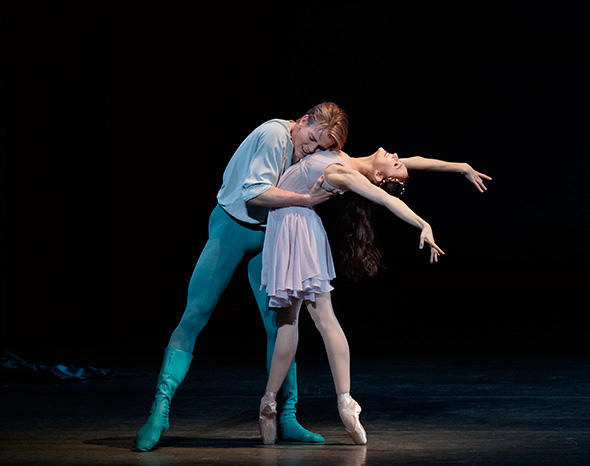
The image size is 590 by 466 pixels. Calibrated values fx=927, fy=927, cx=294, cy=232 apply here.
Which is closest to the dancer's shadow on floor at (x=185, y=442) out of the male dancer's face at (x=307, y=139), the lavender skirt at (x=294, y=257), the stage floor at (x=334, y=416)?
the stage floor at (x=334, y=416)

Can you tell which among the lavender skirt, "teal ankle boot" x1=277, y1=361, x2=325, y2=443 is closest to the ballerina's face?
the lavender skirt

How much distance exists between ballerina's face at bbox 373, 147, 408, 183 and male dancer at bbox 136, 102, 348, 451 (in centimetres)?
13

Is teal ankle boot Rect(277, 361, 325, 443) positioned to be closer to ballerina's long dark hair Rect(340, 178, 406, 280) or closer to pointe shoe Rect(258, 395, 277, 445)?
pointe shoe Rect(258, 395, 277, 445)

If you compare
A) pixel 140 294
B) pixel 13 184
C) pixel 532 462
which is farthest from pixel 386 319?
pixel 532 462

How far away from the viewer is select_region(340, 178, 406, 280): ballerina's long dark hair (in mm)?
2953

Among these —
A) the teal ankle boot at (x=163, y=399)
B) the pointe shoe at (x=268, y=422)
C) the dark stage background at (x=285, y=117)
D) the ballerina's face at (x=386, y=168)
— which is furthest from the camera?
the dark stage background at (x=285, y=117)

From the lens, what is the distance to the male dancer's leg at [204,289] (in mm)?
2818

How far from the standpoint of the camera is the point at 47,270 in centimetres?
657

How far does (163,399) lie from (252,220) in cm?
62

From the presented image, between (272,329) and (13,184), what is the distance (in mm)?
3931

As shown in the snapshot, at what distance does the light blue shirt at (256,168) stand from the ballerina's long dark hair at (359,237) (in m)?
0.26

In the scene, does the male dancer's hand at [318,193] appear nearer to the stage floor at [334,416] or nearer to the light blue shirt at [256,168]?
the light blue shirt at [256,168]

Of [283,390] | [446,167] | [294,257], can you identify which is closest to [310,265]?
[294,257]

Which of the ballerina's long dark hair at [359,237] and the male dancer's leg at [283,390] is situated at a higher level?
the ballerina's long dark hair at [359,237]
